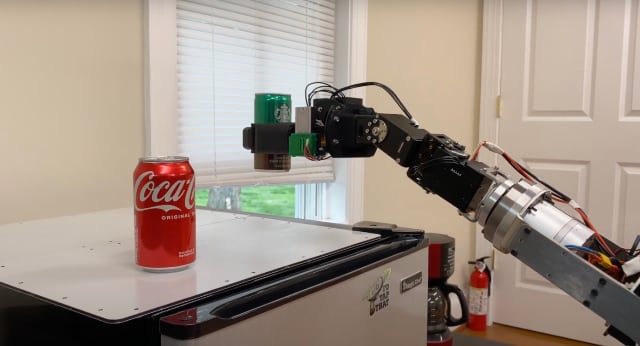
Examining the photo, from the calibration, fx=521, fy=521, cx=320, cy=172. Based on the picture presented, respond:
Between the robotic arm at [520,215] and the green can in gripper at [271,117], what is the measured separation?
0.15 metres

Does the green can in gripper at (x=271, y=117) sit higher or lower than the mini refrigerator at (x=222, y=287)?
higher

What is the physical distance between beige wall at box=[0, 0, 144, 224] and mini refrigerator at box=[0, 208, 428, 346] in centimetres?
24

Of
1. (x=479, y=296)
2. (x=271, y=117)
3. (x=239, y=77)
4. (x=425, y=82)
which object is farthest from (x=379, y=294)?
(x=479, y=296)

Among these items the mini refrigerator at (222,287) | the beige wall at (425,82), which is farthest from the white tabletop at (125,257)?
the beige wall at (425,82)

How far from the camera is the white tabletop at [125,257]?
64 centimetres

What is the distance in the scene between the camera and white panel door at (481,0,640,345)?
245cm

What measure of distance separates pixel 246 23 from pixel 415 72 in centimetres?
93

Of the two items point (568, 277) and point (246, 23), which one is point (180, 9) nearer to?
point (246, 23)

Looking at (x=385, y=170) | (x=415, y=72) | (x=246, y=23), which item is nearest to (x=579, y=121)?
(x=415, y=72)

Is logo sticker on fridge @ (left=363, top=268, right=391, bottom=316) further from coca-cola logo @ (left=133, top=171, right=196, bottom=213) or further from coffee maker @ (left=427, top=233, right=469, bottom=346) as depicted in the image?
coffee maker @ (left=427, top=233, right=469, bottom=346)

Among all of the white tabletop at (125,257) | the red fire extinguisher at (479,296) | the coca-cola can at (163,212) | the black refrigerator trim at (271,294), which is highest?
the coca-cola can at (163,212)

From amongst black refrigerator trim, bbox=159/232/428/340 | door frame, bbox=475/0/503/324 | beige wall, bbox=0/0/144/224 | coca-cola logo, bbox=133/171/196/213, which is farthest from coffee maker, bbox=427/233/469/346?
door frame, bbox=475/0/503/324

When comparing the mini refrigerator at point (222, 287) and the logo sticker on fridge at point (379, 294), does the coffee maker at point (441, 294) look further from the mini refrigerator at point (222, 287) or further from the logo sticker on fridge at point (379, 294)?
the logo sticker on fridge at point (379, 294)

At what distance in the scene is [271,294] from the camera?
0.67 meters
